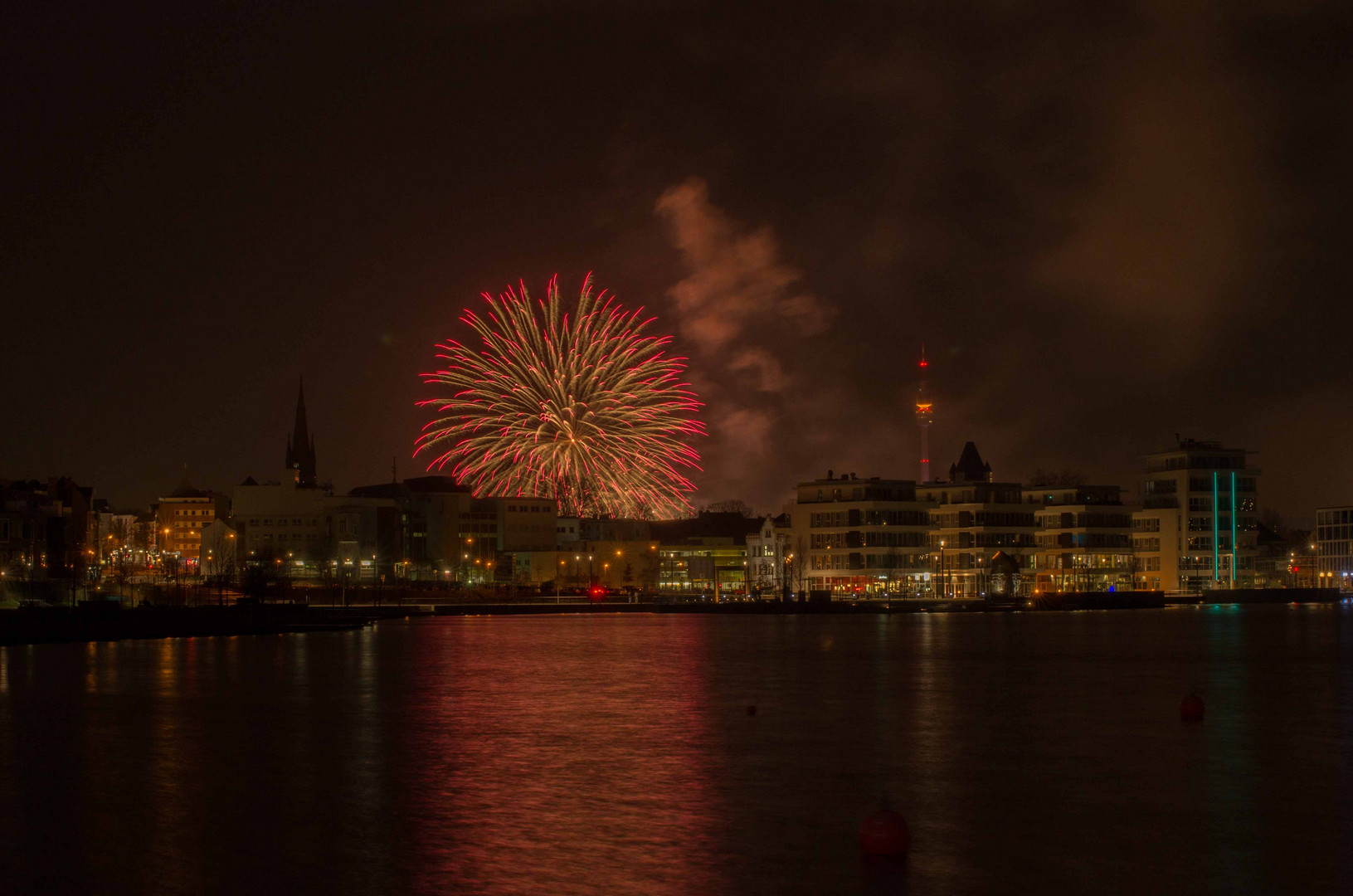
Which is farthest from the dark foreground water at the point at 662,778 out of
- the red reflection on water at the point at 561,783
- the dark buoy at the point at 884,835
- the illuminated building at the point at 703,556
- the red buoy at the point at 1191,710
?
the illuminated building at the point at 703,556

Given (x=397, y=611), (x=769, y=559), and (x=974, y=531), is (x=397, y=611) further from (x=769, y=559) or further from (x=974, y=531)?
(x=974, y=531)

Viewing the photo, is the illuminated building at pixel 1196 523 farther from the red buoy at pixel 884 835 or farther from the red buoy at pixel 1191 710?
the red buoy at pixel 884 835

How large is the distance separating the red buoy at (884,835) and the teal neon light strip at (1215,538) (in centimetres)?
15529

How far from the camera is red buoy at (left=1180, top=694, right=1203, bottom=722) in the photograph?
3145 centimetres

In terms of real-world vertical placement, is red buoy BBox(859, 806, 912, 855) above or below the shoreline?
above

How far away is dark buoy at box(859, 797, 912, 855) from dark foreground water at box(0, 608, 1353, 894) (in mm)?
256

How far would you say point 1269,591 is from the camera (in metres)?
160

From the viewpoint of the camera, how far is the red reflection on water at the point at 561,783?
16.0 m

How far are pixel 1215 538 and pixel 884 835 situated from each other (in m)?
156

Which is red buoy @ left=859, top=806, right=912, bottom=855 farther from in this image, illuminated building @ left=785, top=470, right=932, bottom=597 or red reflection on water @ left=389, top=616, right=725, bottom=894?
→ illuminated building @ left=785, top=470, right=932, bottom=597

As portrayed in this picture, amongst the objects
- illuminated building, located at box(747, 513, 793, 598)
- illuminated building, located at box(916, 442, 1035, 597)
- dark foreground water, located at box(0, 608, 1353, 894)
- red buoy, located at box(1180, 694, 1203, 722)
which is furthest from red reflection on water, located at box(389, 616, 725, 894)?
illuminated building, located at box(916, 442, 1035, 597)

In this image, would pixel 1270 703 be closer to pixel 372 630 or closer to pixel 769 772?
pixel 769 772

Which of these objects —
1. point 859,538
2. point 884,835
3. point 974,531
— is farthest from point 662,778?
point 974,531

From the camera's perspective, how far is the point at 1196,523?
162250mm
